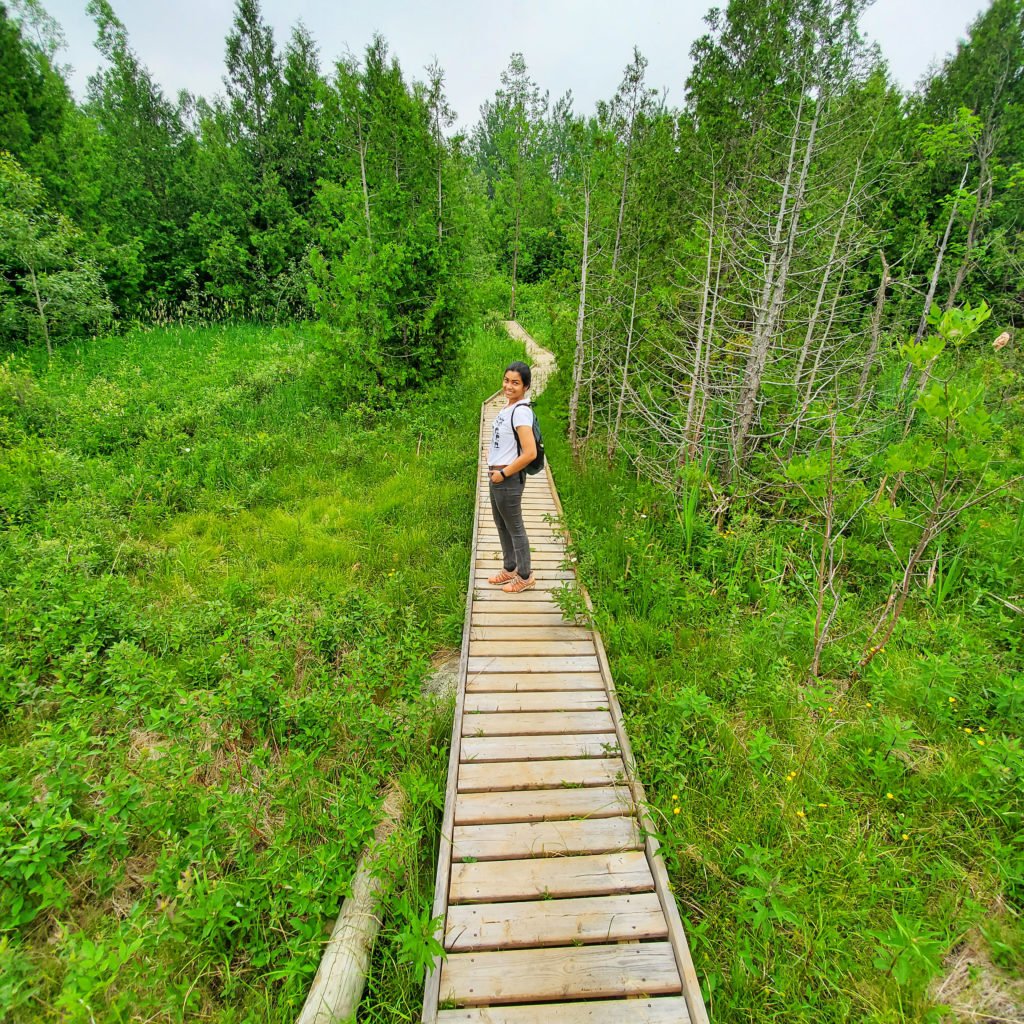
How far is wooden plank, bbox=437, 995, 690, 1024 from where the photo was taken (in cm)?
188

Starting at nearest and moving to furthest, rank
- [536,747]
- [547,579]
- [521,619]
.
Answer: [536,747] → [521,619] → [547,579]

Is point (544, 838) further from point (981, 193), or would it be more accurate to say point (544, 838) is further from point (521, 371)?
point (981, 193)

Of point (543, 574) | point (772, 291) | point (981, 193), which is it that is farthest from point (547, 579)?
point (981, 193)

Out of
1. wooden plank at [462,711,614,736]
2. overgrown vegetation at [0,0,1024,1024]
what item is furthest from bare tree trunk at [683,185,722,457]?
wooden plank at [462,711,614,736]

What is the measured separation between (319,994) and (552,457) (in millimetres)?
7049

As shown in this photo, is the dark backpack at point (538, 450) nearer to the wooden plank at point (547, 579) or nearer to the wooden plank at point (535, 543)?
the wooden plank at point (547, 579)

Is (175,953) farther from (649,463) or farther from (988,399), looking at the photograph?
(988,399)

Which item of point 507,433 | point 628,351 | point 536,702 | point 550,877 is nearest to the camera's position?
point 550,877

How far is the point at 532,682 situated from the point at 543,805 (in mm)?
962

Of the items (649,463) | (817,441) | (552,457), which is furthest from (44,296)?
(817,441)

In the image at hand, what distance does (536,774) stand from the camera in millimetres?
2898

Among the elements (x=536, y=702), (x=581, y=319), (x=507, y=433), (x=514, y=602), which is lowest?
(x=536, y=702)

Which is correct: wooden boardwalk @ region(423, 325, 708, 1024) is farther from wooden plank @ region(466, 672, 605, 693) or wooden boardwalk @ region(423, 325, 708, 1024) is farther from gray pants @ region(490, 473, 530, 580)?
gray pants @ region(490, 473, 530, 580)

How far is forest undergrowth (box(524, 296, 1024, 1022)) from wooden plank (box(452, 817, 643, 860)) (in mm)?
228
